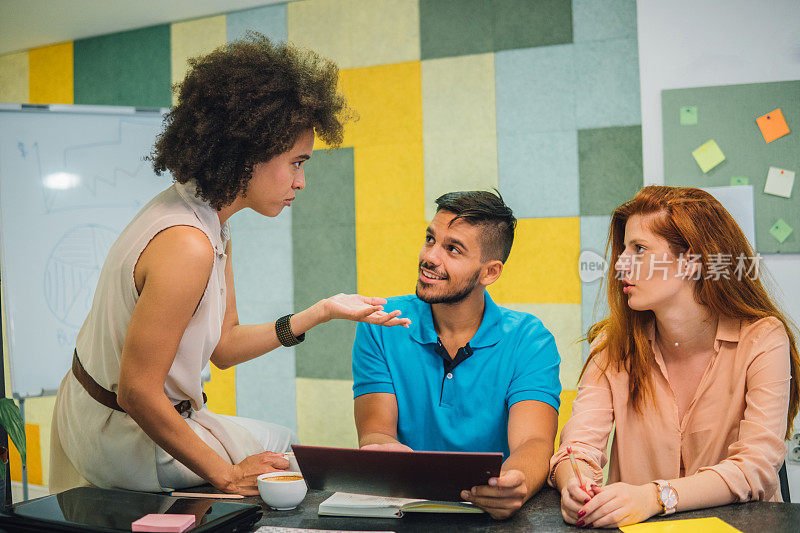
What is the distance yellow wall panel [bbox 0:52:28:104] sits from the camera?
421 cm

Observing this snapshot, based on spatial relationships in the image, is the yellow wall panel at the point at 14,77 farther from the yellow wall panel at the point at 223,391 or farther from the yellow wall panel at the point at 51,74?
the yellow wall panel at the point at 223,391

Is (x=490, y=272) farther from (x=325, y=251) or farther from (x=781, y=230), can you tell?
(x=325, y=251)

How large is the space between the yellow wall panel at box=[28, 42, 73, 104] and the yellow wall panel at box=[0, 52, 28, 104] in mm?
55

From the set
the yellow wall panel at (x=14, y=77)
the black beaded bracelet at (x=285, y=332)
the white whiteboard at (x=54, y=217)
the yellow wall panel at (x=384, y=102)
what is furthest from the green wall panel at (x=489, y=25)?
the yellow wall panel at (x=14, y=77)

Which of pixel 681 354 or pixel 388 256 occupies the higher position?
pixel 388 256

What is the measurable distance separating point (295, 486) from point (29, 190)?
248 centimetres

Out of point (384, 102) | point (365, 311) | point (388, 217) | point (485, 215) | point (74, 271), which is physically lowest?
point (365, 311)

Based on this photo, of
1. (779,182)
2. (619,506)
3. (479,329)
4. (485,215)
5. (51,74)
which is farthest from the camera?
(51,74)

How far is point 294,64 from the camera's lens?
5.32ft

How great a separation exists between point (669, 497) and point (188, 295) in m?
1.04

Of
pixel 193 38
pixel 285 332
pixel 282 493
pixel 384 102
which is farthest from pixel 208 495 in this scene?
pixel 193 38

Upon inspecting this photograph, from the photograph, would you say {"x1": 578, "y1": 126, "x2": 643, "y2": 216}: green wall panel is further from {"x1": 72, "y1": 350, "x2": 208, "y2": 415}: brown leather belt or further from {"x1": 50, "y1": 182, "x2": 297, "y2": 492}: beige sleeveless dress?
{"x1": 72, "y1": 350, "x2": 208, "y2": 415}: brown leather belt

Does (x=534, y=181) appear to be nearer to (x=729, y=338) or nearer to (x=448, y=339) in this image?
(x=448, y=339)

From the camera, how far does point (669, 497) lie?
47.3 inches
